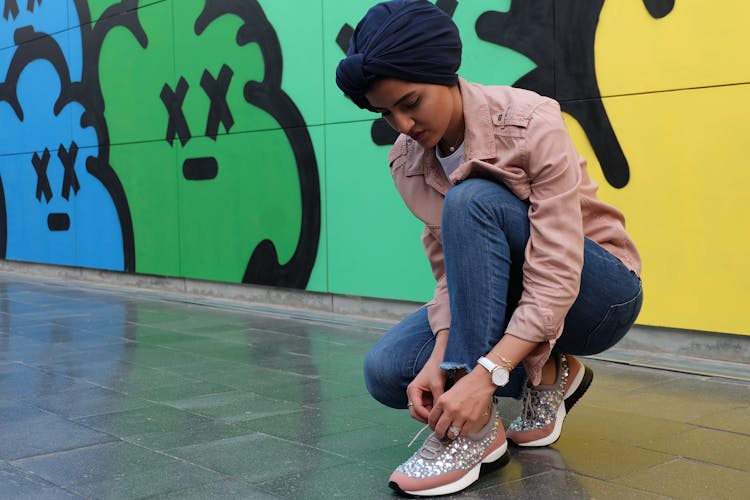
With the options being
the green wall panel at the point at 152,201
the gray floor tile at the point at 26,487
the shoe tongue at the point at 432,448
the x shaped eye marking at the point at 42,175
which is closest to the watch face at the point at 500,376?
the shoe tongue at the point at 432,448

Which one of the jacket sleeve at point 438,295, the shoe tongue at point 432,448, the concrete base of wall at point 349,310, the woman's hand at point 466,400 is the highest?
the jacket sleeve at point 438,295

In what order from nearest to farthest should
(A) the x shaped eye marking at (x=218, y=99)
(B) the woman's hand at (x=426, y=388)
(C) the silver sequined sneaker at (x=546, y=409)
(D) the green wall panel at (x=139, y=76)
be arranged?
(B) the woman's hand at (x=426, y=388) < (C) the silver sequined sneaker at (x=546, y=409) < (A) the x shaped eye marking at (x=218, y=99) < (D) the green wall panel at (x=139, y=76)

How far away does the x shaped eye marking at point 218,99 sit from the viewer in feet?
24.0

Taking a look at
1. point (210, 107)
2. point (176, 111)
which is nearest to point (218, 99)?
point (210, 107)

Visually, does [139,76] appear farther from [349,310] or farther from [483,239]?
[483,239]

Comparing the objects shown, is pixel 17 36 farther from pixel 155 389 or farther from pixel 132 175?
pixel 155 389

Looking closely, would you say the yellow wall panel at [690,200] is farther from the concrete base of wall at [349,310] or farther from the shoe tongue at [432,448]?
the shoe tongue at [432,448]

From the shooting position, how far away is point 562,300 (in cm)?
230

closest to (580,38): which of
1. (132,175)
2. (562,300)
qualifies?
(562,300)

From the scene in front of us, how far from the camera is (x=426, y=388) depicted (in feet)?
8.11

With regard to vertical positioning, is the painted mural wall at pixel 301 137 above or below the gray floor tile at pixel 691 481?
above

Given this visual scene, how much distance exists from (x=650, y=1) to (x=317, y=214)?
2.87 m

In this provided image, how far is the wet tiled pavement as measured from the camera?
2.59m

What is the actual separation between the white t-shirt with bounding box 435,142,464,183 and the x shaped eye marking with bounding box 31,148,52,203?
319 inches
